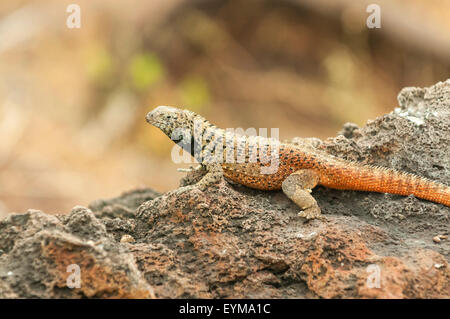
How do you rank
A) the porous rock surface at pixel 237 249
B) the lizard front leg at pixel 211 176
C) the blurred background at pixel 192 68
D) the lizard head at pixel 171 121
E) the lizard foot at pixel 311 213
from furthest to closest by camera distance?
the blurred background at pixel 192 68, the lizard head at pixel 171 121, the lizard front leg at pixel 211 176, the lizard foot at pixel 311 213, the porous rock surface at pixel 237 249

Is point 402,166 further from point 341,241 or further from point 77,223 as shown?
point 77,223

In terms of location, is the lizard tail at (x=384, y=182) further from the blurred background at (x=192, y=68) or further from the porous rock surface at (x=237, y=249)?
the blurred background at (x=192, y=68)

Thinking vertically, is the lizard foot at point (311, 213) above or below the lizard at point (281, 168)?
below

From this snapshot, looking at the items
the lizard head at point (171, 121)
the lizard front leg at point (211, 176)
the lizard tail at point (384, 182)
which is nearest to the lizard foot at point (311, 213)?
the lizard tail at point (384, 182)

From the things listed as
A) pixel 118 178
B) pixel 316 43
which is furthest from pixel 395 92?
pixel 118 178

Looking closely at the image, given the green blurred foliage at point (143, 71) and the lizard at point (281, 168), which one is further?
the green blurred foliage at point (143, 71)

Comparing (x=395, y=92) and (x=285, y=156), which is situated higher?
(x=395, y=92)
